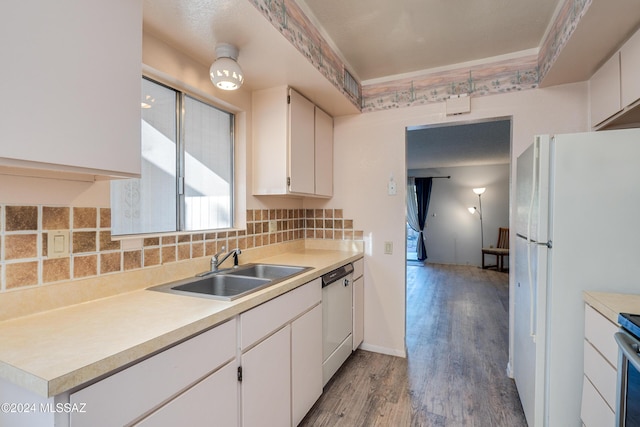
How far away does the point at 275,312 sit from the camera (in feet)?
4.94

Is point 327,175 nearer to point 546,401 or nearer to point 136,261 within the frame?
point 136,261

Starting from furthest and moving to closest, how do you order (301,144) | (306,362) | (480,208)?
(480,208)
(301,144)
(306,362)

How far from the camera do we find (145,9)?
1326 mm

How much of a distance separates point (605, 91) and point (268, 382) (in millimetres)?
2546

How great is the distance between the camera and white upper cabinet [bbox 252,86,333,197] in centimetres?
220

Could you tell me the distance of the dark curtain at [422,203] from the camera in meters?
7.51

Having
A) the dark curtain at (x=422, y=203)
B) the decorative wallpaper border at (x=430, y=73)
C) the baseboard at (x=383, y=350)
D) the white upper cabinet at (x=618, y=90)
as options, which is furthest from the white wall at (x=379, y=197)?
the dark curtain at (x=422, y=203)

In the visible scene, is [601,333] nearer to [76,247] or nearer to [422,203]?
[76,247]

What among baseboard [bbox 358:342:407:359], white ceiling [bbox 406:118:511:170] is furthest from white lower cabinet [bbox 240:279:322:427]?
white ceiling [bbox 406:118:511:170]

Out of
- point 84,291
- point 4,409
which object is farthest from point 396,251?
point 4,409

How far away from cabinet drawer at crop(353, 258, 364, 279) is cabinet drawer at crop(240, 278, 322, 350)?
0.72 meters

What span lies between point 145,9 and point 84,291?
1232mm

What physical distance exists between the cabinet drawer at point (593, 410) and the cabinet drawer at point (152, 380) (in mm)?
1505

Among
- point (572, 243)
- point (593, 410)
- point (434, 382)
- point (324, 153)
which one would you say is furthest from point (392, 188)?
point (593, 410)
